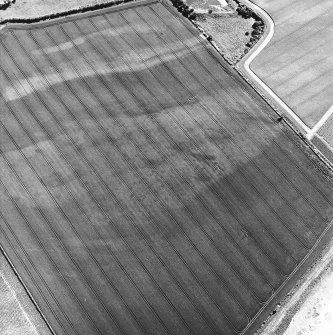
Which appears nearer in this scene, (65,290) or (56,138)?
(65,290)

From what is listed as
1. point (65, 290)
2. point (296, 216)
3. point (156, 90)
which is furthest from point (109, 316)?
point (156, 90)

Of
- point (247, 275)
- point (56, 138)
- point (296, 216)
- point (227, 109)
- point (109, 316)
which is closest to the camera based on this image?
point (109, 316)

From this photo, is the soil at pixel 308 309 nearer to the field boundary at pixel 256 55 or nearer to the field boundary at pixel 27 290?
the field boundary at pixel 256 55

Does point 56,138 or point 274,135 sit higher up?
point 274,135

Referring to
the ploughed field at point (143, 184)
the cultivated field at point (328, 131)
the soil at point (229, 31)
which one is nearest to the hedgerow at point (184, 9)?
the soil at point (229, 31)

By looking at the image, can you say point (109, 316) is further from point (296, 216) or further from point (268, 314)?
point (296, 216)
